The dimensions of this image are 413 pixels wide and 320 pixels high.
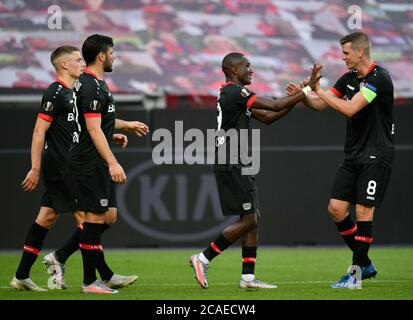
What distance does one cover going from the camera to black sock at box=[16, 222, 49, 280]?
10125mm

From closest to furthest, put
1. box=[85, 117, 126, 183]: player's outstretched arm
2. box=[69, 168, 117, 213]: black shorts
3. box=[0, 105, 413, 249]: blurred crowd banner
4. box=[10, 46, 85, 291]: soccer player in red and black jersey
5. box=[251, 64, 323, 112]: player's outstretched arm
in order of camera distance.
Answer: box=[85, 117, 126, 183]: player's outstretched arm < box=[69, 168, 117, 213]: black shorts < box=[251, 64, 323, 112]: player's outstretched arm < box=[10, 46, 85, 291]: soccer player in red and black jersey < box=[0, 105, 413, 249]: blurred crowd banner

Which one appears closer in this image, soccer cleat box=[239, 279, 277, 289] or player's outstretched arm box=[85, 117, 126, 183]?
player's outstretched arm box=[85, 117, 126, 183]

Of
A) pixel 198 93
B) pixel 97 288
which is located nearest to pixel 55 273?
pixel 97 288

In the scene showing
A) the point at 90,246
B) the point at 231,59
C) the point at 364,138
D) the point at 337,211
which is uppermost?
the point at 231,59

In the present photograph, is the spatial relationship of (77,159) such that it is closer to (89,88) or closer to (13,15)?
(89,88)

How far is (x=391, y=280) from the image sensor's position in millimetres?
10797

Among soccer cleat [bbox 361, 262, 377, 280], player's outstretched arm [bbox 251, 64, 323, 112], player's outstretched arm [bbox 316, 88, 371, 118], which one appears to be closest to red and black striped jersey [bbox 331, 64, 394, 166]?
player's outstretched arm [bbox 316, 88, 371, 118]

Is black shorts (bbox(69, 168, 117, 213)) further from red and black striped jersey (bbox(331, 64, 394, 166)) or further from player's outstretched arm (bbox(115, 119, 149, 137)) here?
red and black striped jersey (bbox(331, 64, 394, 166))

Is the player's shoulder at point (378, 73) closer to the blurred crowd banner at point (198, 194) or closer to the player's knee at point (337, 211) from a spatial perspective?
the player's knee at point (337, 211)

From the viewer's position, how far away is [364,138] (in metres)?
10.1

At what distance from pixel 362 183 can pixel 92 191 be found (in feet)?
8.44

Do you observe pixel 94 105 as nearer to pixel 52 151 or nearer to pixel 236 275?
pixel 52 151

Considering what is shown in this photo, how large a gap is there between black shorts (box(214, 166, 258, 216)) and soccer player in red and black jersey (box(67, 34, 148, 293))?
113 centimetres

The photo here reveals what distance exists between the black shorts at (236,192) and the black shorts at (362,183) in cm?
93
